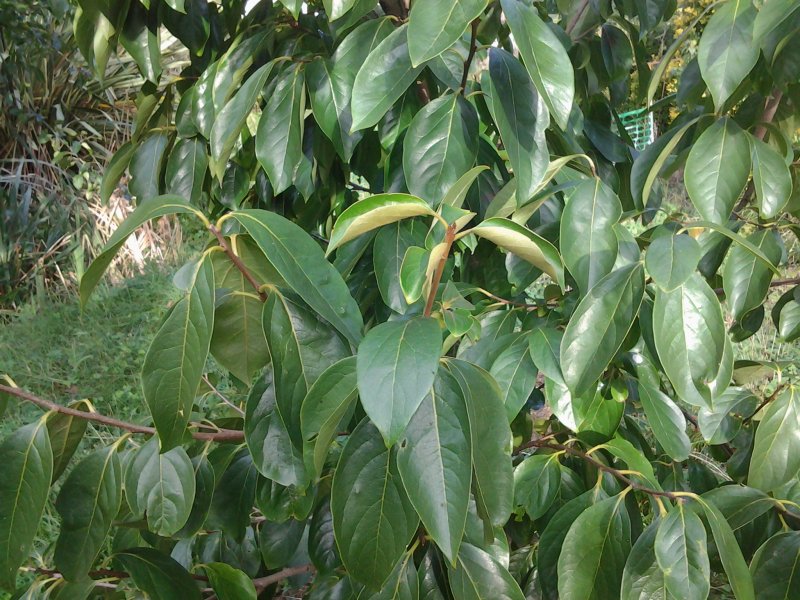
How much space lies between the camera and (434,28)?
0.65 m

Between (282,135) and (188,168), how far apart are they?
30 centimetres

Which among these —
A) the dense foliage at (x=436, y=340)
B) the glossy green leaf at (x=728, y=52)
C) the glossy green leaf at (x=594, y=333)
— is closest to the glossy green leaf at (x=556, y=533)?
the dense foliage at (x=436, y=340)

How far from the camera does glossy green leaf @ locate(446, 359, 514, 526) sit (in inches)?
23.5

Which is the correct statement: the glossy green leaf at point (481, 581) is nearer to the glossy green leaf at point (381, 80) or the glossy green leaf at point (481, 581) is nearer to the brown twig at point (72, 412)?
the brown twig at point (72, 412)

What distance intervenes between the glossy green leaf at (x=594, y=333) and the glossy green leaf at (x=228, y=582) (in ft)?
1.39

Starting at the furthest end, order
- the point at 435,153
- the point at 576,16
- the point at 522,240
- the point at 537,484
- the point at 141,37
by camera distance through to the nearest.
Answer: the point at 576,16 < the point at 141,37 < the point at 537,484 < the point at 435,153 < the point at 522,240

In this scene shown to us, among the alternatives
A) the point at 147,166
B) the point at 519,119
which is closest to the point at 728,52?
the point at 519,119

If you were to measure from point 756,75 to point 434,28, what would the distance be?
599 mm

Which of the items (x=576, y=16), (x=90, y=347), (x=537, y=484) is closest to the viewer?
(x=537, y=484)

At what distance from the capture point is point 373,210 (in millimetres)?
585

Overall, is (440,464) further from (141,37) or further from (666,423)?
(141,37)

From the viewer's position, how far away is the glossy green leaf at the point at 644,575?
71 centimetres

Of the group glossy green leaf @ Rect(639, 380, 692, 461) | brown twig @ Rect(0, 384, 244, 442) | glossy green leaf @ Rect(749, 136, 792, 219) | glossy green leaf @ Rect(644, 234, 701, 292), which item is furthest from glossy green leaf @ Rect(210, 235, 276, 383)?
glossy green leaf @ Rect(749, 136, 792, 219)

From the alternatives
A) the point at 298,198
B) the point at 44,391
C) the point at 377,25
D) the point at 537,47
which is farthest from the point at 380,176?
the point at 44,391
